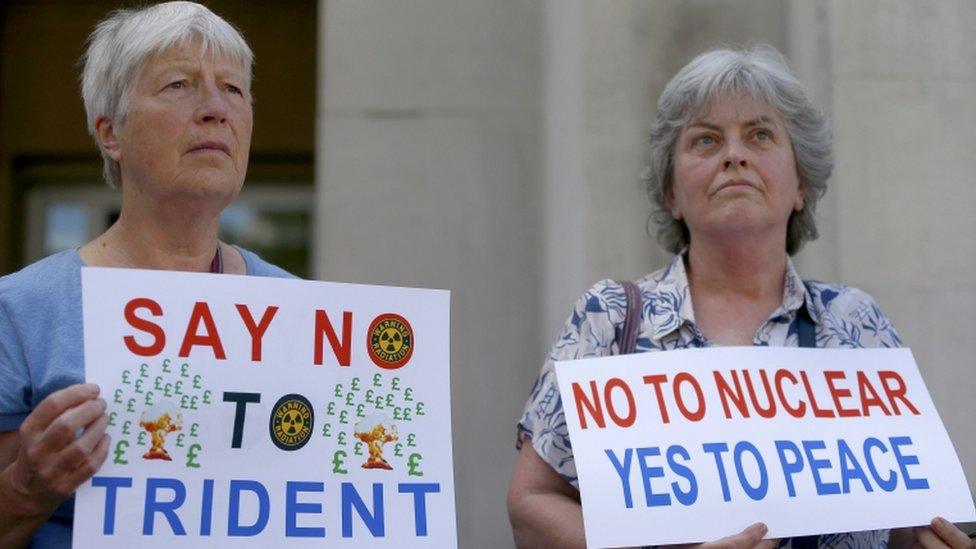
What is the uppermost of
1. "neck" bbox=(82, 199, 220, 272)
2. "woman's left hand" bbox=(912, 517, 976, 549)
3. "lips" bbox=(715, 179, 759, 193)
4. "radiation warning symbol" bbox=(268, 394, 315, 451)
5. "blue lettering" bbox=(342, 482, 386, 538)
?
"lips" bbox=(715, 179, 759, 193)

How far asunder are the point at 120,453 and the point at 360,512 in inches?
19.1

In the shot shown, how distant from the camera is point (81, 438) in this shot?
8.11 ft

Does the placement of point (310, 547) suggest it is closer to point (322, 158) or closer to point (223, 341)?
point (223, 341)

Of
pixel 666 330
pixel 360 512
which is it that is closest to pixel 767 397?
pixel 666 330

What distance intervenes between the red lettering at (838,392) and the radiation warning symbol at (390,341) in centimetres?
98

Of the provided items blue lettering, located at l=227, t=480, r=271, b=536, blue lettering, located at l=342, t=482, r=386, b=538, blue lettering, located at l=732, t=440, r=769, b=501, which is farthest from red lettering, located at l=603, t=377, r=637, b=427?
blue lettering, located at l=227, t=480, r=271, b=536

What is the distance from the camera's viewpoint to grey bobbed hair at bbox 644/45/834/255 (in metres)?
3.31

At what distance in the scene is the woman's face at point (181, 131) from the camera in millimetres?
2814

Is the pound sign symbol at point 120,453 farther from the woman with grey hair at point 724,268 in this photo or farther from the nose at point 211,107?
the woman with grey hair at point 724,268

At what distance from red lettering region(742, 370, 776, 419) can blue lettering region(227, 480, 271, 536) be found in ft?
3.58

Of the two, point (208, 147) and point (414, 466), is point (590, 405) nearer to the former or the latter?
point (414, 466)

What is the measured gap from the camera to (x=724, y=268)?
337 cm

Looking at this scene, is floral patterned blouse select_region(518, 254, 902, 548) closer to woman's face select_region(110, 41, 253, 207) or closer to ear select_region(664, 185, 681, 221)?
ear select_region(664, 185, 681, 221)

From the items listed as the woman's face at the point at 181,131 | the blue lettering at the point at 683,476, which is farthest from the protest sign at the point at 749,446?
the woman's face at the point at 181,131
